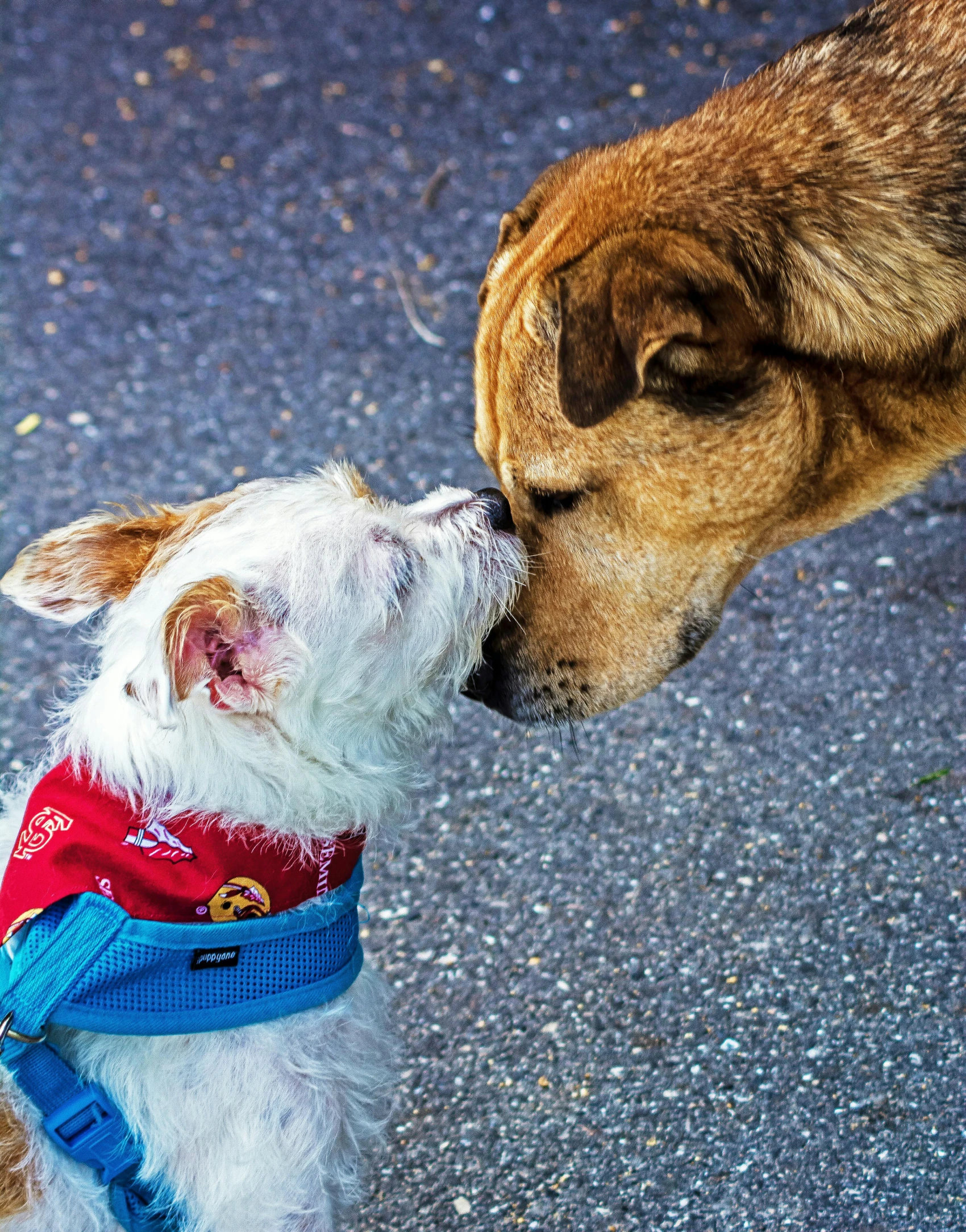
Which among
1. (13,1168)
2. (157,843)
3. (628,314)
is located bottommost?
(13,1168)

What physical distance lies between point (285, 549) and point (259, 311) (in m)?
3.35

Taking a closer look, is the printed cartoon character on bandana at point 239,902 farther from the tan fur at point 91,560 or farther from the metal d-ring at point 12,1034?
the tan fur at point 91,560

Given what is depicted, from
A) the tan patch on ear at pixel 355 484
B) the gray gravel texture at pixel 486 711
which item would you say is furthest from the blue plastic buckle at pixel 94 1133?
the tan patch on ear at pixel 355 484

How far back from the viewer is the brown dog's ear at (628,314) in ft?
7.42

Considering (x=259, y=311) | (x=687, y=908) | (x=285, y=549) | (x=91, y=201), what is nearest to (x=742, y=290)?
(x=285, y=549)

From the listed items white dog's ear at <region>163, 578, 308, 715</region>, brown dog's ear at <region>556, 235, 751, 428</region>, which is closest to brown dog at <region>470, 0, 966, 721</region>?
brown dog's ear at <region>556, 235, 751, 428</region>

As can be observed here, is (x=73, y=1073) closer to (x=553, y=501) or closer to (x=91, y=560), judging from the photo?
(x=91, y=560)

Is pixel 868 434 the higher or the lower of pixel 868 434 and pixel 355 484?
the lower

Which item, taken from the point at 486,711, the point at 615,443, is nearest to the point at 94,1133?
the point at 615,443

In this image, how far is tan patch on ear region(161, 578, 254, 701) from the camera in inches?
77.0

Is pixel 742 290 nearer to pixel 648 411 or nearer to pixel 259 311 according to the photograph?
pixel 648 411

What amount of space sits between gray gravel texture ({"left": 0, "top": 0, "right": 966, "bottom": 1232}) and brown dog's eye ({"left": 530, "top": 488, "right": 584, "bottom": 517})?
127cm

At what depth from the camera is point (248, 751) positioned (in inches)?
88.9

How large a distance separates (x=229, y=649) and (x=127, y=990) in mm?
640
